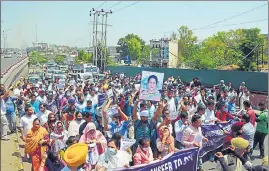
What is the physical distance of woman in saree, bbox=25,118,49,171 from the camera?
6402mm

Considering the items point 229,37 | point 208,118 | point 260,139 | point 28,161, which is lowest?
point 28,161

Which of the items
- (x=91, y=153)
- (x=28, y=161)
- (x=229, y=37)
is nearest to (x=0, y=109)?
(x=28, y=161)

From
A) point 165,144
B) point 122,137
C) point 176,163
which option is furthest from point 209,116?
point 122,137

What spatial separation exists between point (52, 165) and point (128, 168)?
1673 millimetres

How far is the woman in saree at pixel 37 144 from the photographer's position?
6402 millimetres

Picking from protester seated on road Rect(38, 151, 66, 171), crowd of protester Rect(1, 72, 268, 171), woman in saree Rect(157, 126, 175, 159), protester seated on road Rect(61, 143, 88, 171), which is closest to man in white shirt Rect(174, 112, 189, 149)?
crowd of protester Rect(1, 72, 268, 171)

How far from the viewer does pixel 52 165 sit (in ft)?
20.4

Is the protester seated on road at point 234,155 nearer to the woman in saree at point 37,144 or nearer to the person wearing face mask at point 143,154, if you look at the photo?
the person wearing face mask at point 143,154

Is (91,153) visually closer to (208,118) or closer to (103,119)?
(103,119)

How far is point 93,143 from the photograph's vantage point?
19.7 feet

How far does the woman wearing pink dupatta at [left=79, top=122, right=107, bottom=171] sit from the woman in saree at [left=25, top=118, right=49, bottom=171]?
0.75m

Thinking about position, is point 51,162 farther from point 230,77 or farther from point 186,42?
point 186,42

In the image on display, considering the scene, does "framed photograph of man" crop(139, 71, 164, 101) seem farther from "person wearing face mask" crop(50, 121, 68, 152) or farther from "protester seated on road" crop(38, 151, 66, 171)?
"protester seated on road" crop(38, 151, 66, 171)

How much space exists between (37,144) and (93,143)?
3.72ft
